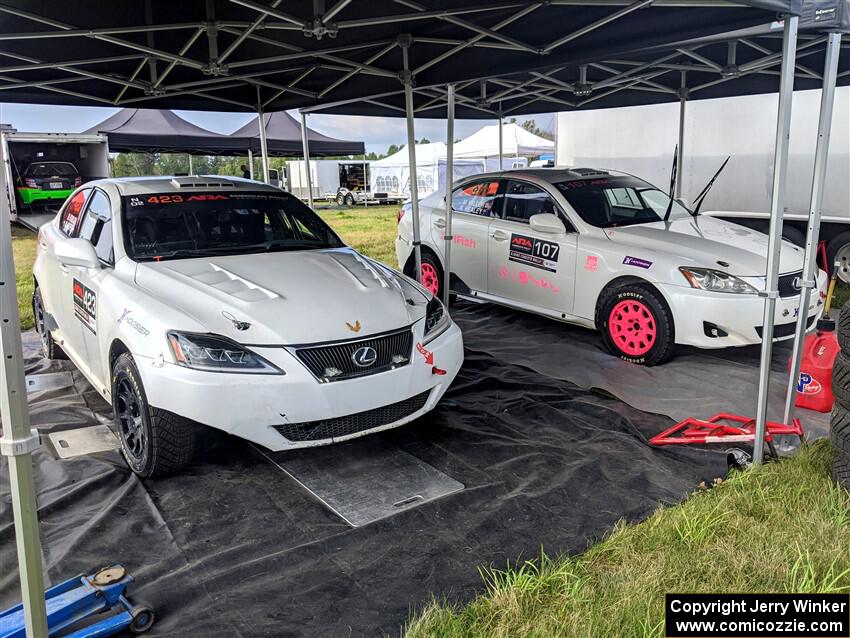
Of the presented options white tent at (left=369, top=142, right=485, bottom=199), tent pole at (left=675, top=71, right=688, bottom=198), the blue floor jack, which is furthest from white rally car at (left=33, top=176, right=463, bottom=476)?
white tent at (left=369, top=142, right=485, bottom=199)

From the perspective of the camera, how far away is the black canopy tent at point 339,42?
14.0 ft

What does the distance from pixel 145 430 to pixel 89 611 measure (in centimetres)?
110

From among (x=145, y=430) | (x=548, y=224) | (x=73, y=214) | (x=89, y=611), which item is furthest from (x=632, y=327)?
(x=73, y=214)

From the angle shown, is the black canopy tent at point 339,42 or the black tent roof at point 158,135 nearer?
the black canopy tent at point 339,42

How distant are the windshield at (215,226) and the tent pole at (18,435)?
2225mm

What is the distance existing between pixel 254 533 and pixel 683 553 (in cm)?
190

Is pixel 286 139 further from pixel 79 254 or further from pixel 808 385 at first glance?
pixel 808 385

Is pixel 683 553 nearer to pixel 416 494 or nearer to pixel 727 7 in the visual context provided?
pixel 416 494

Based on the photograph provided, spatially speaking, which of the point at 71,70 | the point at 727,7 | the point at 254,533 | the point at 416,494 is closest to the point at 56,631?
the point at 254,533

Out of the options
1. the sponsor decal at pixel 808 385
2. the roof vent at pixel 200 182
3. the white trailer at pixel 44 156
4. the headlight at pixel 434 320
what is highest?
the white trailer at pixel 44 156

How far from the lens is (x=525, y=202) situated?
21.6 ft

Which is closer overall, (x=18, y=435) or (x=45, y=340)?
(x=18, y=435)

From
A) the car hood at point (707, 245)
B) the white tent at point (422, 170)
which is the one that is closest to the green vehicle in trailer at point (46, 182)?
the white tent at point (422, 170)

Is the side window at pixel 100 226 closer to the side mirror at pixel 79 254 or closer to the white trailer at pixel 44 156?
the side mirror at pixel 79 254
